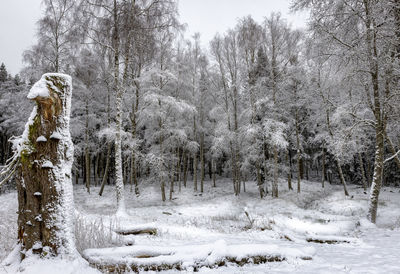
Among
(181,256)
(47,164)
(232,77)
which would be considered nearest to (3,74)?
(232,77)

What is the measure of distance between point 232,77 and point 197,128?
241 inches

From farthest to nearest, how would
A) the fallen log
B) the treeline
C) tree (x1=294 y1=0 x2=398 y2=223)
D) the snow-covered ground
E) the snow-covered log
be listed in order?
the treeline
tree (x1=294 y1=0 x2=398 y2=223)
the fallen log
the snow-covered ground
the snow-covered log

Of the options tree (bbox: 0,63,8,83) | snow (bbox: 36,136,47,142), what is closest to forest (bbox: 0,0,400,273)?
snow (bbox: 36,136,47,142)

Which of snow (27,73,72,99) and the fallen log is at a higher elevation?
snow (27,73,72,99)

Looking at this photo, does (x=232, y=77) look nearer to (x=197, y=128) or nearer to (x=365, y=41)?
(x=197, y=128)

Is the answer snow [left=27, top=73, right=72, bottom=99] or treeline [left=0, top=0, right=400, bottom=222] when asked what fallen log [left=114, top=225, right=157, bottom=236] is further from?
treeline [left=0, top=0, right=400, bottom=222]

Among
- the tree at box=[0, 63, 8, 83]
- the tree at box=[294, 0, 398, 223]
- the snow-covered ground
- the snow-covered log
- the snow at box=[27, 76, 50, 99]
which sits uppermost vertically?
the tree at box=[0, 63, 8, 83]

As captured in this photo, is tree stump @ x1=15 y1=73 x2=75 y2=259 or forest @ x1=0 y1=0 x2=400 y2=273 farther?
forest @ x1=0 y1=0 x2=400 y2=273

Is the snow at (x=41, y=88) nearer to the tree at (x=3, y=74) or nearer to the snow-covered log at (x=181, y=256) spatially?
the snow-covered log at (x=181, y=256)

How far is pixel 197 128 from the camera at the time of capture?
23.0 m

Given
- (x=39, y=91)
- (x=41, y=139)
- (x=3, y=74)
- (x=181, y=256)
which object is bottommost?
(x=181, y=256)

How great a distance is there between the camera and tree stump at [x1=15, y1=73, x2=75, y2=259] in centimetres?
315

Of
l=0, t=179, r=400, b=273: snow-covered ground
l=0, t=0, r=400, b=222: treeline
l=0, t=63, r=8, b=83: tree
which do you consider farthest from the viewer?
l=0, t=63, r=8, b=83: tree

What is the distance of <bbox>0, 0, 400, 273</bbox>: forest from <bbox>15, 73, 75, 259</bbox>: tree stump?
2 centimetres
